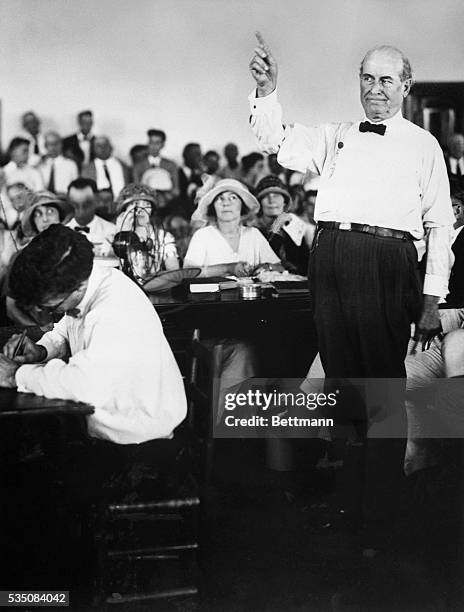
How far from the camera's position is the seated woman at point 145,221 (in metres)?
3.17

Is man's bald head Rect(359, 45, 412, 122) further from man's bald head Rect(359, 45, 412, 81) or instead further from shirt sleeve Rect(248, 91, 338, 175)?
shirt sleeve Rect(248, 91, 338, 175)

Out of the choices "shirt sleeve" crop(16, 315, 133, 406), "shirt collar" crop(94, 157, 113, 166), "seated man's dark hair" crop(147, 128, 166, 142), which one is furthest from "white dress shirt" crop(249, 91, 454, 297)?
"shirt collar" crop(94, 157, 113, 166)

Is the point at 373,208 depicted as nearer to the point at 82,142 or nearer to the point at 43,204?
the point at 82,142

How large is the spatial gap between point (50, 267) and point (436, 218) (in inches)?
52.6

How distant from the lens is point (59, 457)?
208 cm

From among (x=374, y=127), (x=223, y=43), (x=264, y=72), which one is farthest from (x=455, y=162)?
(x=223, y=43)

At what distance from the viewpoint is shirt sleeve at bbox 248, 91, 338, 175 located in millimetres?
2402

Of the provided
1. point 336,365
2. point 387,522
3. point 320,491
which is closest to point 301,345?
point 336,365

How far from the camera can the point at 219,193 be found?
3682 mm

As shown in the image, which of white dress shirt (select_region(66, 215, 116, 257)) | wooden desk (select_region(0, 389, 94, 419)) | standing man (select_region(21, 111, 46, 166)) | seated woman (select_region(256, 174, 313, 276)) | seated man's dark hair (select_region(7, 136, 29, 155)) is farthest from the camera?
seated woman (select_region(256, 174, 313, 276))

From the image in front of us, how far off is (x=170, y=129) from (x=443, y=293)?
1281mm

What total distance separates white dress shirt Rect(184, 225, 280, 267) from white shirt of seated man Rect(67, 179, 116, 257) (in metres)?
0.43

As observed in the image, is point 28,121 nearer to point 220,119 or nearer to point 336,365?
point 220,119

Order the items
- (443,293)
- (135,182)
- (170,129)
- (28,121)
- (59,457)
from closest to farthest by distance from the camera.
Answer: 1. (59,457)
2. (443,293)
3. (28,121)
4. (170,129)
5. (135,182)
